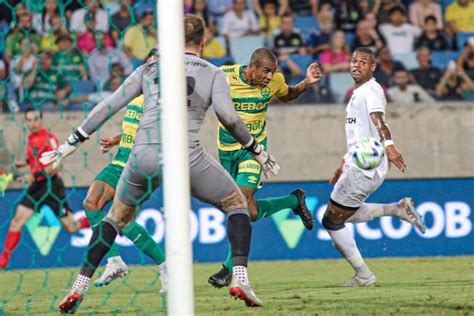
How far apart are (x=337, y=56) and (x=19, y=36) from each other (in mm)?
4986

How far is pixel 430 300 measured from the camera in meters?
7.01

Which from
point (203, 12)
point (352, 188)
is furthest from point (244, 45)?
Result: point (352, 188)

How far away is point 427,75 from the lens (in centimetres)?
1415

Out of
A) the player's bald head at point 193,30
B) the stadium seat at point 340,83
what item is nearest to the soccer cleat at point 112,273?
the player's bald head at point 193,30

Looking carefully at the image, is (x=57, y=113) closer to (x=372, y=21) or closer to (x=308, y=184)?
(x=308, y=184)

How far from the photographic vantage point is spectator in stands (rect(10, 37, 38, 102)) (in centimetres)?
1034

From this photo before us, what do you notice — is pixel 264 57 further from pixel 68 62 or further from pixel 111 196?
pixel 68 62

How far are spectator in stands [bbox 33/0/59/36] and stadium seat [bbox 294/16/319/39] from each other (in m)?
4.61

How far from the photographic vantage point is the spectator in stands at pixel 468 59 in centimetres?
1423

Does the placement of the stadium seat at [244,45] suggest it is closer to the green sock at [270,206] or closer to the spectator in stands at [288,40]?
the spectator in stands at [288,40]

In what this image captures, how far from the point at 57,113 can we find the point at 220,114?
6.99m

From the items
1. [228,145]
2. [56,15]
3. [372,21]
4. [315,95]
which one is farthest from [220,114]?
[372,21]

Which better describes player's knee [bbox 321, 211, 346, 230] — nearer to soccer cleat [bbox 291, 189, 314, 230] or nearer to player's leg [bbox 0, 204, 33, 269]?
soccer cleat [bbox 291, 189, 314, 230]

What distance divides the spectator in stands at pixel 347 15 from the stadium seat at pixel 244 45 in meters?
1.14
